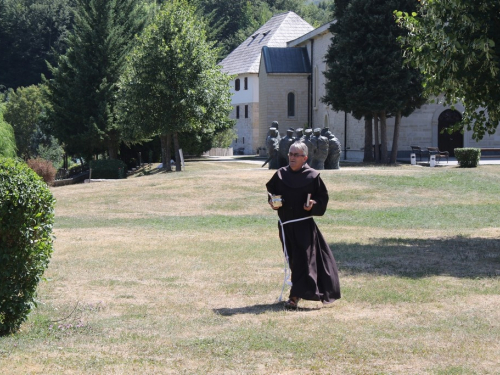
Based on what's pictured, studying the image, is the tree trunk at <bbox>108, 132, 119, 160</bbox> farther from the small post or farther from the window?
the small post

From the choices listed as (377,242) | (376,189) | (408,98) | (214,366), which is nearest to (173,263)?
(377,242)

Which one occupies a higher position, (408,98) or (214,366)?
(408,98)

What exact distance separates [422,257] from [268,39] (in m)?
59.4

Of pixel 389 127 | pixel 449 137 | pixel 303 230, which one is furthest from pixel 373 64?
pixel 303 230

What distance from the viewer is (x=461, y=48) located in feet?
43.1

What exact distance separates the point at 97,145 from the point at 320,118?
1905 centimetres

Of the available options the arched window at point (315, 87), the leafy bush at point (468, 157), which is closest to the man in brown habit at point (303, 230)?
the leafy bush at point (468, 157)

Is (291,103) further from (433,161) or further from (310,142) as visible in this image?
(310,142)

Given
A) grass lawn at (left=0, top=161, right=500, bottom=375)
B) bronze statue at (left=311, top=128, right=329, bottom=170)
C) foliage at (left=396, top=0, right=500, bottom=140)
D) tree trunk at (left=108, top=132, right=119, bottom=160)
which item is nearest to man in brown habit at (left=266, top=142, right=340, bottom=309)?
grass lawn at (left=0, top=161, right=500, bottom=375)

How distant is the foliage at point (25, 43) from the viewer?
81938 millimetres

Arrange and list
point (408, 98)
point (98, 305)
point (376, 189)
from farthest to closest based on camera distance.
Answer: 1. point (408, 98)
2. point (376, 189)
3. point (98, 305)

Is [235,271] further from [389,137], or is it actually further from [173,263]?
[389,137]

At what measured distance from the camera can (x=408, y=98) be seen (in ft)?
125

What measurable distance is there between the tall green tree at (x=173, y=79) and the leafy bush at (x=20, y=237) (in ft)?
94.6
